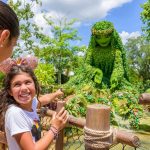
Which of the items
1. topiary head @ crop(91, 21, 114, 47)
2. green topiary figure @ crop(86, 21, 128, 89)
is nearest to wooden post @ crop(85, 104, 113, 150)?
green topiary figure @ crop(86, 21, 128, 89)

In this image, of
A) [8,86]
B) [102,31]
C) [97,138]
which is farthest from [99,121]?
[102,31]

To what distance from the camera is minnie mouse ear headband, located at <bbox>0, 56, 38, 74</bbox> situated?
1.83 metres

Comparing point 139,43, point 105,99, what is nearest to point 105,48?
point 105,99

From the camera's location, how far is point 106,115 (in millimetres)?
1484

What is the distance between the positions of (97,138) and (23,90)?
480 mm

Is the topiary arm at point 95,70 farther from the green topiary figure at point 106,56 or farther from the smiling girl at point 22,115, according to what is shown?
the smiling girl at point 22,115

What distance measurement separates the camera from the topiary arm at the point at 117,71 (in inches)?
344

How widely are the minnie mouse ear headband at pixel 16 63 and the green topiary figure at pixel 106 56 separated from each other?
6.82 meters

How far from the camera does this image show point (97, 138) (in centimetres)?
149

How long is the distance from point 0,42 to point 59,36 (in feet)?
64.1

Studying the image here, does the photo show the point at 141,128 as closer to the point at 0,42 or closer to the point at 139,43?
the point at 0,42

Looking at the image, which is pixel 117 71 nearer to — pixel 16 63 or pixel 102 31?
pixel 102 31

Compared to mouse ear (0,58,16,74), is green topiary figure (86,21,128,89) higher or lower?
higher

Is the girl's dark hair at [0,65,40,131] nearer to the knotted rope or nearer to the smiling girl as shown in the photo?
the smiling girl
